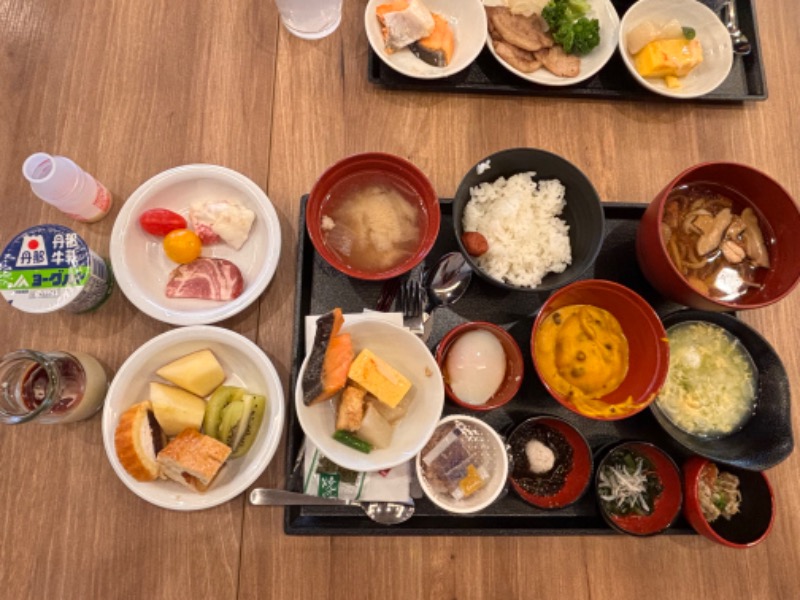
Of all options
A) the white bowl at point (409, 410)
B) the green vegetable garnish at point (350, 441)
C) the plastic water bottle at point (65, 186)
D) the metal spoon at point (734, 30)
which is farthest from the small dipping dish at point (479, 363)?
the metal spoon at point (734, 30)

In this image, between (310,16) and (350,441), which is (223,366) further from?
(310,16)

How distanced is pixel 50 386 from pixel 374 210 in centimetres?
99

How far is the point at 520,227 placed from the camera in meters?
1.55

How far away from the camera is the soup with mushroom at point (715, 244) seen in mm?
1542

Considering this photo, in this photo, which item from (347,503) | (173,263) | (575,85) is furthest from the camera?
(575,85)

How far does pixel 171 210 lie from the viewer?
1.62 metres

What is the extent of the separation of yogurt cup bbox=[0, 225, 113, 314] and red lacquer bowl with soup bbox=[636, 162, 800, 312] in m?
1.60

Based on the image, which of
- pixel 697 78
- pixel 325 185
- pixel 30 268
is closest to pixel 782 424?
pixel 697 78

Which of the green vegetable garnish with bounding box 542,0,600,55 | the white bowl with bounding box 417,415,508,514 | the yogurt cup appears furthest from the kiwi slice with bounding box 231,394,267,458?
the green vegetable garnish with bounding box 542,0,600,55

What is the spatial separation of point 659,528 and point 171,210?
1.68 metres

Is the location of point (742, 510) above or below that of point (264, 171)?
below

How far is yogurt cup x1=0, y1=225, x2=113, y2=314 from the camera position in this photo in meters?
1.42

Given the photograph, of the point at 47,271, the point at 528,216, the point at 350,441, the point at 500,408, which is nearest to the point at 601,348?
the point at 500,408

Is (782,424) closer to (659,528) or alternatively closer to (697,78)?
(659,528)
